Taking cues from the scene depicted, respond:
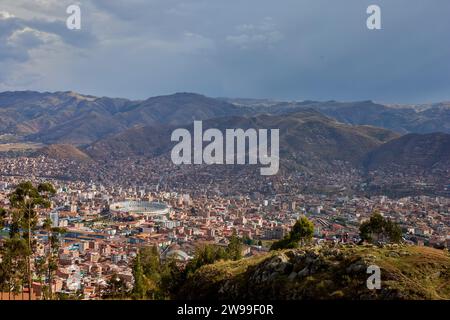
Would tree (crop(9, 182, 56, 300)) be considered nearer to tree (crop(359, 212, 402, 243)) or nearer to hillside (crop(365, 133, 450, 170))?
tree (crop(359, 212, 402, 243))

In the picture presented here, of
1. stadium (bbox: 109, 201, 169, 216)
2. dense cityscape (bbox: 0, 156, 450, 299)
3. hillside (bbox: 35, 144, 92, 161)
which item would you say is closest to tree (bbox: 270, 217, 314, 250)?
dense cityscape (bbox: 0, 156, 450, 299)

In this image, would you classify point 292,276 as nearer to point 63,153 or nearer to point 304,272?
point 304,272

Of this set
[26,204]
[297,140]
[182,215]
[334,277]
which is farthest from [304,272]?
[297,140]

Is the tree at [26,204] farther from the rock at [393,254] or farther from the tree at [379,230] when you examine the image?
the tree at [379,230]

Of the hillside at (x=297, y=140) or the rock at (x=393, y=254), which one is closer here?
the rock at (x=393, y=254)

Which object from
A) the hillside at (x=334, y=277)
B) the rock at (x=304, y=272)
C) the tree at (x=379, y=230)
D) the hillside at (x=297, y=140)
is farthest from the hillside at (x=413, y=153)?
the rock at (x=304, y=272)

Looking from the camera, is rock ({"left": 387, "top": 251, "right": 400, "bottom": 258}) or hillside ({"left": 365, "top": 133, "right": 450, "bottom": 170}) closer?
rock ({"left": 387, "top": 251, "right": 400, "bottom": 258})
